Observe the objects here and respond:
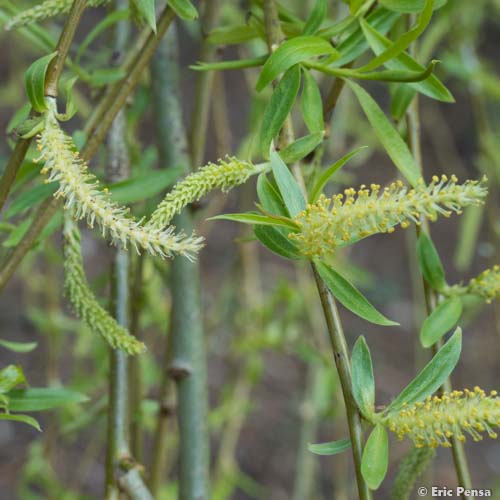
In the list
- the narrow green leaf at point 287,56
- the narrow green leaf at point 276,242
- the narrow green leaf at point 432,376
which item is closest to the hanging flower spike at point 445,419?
the narrow green leaf at point 432,376

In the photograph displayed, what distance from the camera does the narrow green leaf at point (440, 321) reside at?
1.62ft

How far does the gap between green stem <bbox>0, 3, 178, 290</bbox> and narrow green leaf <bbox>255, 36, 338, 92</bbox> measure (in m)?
0.08

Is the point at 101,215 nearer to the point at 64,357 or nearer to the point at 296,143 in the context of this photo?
the point at 296,143

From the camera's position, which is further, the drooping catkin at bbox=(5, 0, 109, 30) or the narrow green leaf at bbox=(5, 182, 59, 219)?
the narrow green leaf at bbox=(5, 182, 59, 219)

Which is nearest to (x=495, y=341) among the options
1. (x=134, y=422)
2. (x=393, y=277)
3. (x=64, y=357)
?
(x=393, y=277)

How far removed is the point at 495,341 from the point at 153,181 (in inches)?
82.6

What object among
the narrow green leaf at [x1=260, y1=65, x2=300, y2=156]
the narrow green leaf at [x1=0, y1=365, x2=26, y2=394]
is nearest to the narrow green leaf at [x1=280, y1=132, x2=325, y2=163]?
the narrow green leaf at [x1=260, y1=65, x2=300, y2=156]

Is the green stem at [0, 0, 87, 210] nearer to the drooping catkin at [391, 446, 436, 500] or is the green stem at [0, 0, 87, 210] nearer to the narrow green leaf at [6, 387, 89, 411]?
the narrow green leaf at [6, 387, 89, 411]

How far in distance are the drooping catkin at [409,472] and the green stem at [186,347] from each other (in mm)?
177

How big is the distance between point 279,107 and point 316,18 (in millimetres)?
92

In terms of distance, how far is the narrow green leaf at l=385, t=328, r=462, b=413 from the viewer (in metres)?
0.43

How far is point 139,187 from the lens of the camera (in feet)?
1.94

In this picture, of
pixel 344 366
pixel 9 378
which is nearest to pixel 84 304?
pixel 9 378

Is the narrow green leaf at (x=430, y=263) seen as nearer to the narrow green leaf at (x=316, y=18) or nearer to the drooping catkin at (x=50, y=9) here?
the narrow green leaf at (x=316, y=18)
